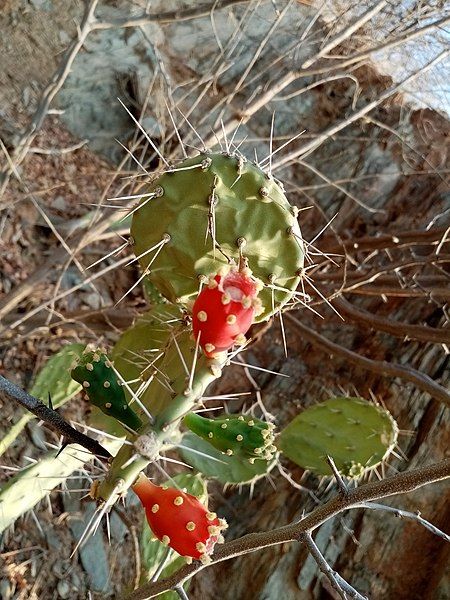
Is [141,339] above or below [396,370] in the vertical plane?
above

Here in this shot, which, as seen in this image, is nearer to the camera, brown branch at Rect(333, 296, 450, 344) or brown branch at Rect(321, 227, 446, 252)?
brown branch at Rect(333, 296, 450, 344)

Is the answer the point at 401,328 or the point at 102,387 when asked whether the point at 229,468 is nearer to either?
the point at 401,328

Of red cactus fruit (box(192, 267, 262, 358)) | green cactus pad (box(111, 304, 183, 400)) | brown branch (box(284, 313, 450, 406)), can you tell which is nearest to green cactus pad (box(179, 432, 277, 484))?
green cactus pad (box(111, 304, 183, 400))

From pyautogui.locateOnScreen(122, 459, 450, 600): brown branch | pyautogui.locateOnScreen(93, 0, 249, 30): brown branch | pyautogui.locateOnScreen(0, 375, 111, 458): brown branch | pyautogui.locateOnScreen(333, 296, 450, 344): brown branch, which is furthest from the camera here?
pyautogui.locateOnScreen(333, 296, 450, 344): brown branch

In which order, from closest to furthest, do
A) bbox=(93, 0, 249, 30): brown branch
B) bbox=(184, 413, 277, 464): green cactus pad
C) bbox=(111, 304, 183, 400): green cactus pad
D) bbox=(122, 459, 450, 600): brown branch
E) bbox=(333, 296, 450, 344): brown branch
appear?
bbox=(122, 459, 450, 600): brown branch → bbox=(184, 413, 277, 464): green cactus pad → bbox=(111, 304, 183, 400): green cactus pad → bbox=(93, 0, 249, 30): brown branch → bbox=(333, 296, 450, 344): brown branch

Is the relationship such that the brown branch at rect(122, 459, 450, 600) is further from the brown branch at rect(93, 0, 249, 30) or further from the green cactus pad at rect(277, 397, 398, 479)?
the brown branch at rect(93, 0, 249, 30)

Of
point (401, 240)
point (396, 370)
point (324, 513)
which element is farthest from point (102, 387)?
point (401, 240)

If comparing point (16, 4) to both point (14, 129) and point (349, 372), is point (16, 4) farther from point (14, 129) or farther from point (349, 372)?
point (349, 372)
